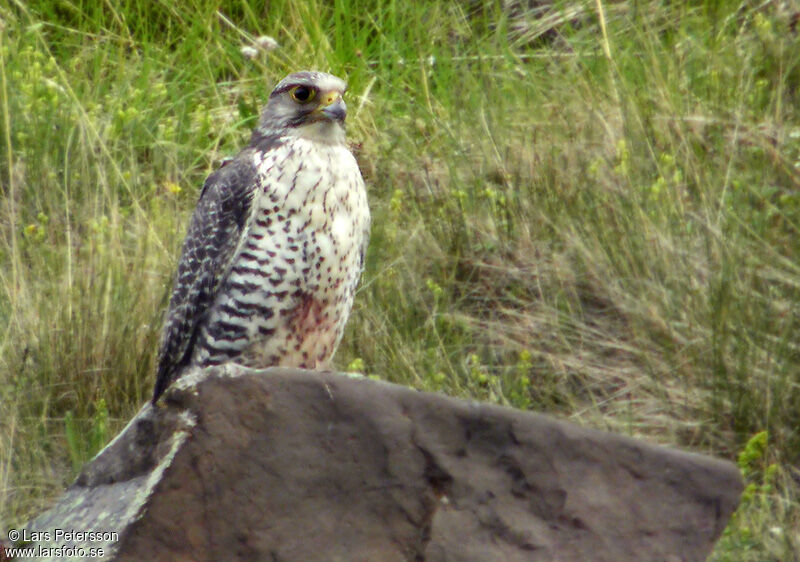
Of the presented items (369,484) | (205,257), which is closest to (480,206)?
(205,257)

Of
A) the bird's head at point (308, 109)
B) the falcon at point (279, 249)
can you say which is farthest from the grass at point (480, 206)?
the bird's head at point (308, 109)

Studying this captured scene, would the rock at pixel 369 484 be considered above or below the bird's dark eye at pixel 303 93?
below

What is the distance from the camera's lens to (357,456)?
271 cm

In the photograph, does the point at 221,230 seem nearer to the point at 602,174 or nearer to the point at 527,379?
the point at 527,379

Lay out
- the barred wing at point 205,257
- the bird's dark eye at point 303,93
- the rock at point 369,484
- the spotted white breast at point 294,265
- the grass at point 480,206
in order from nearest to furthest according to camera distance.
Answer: the rock at point 369,484 < the spotted white breast at point 294,265 < the barred wing at point 205,257 < the bird's dark eye at point 303,93 < the grass at point 480,206

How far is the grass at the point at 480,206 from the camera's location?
13.1 ft

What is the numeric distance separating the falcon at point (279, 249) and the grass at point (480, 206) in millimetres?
516

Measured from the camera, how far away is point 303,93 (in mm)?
3754

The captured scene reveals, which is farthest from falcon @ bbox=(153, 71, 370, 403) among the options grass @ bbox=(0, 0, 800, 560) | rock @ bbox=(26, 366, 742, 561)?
rock @ bbox=(26, 366, 742, 561)

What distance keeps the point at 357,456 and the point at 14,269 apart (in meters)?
2.06

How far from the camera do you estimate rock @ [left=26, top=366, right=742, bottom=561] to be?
261cm

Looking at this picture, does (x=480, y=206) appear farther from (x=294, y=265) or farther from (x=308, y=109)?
(x=294, y=265)

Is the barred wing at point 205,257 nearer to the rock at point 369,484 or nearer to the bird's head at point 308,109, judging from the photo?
the bird's head at point 308,109

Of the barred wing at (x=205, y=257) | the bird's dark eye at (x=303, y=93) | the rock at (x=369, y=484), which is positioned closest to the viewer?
the rock at (x=369, y=484)
